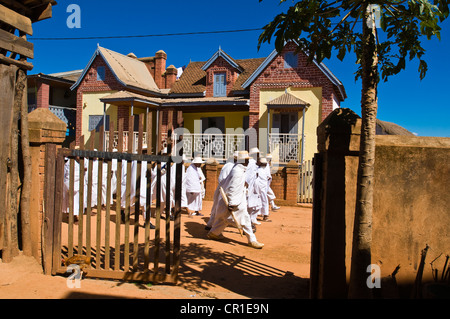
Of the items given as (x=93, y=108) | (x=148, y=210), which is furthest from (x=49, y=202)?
(x=93, y=108)

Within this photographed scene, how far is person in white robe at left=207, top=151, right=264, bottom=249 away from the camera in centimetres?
706

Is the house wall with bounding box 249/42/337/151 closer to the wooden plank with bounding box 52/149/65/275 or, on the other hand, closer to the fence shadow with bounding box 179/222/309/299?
the fence shadow with bounding box 179/222/309/299

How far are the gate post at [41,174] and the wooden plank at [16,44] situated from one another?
843 millimetres

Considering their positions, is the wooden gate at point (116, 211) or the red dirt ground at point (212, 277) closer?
the red dirt ground at point (212, 277)

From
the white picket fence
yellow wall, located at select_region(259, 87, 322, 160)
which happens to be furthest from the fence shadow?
yellow wall, located at select_region(259, 87, 322, 160)

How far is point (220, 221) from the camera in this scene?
24.4 feet

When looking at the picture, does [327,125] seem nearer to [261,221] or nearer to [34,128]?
[34,128]

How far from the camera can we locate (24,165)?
4805 mm

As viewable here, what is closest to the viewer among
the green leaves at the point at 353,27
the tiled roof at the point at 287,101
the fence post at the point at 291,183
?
the green leaves at the point at 353,27

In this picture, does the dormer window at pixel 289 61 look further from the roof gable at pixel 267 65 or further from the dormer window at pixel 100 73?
the dormer window at pixel 100 73

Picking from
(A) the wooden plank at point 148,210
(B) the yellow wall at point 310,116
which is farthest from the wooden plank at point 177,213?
(B) the yellow wall at point 310,116

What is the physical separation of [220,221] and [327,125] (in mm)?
4348

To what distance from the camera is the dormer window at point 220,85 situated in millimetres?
19938
